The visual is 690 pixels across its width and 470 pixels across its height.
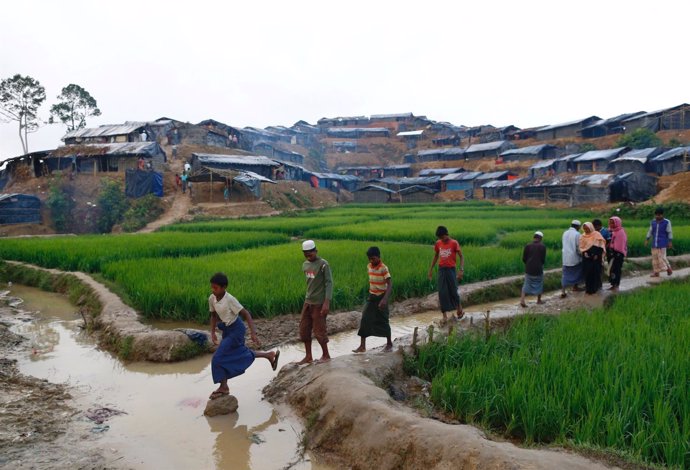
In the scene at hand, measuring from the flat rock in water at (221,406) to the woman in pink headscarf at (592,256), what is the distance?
7076mm

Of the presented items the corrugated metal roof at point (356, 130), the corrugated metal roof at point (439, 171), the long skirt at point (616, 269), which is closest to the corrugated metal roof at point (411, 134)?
the corrugated metal roof at point (356, 130)

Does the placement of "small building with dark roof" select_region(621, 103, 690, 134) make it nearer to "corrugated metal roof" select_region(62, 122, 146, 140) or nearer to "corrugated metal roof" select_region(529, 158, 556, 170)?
"corrugated metal roof" select_region(529, 158, 556, 170)

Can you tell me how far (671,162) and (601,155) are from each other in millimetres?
5225

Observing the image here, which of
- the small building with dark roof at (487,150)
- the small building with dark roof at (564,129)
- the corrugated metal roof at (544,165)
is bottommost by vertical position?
the corrugated metal roof at (544,165)

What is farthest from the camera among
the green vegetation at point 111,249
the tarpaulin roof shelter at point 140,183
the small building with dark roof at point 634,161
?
the small building with dark roof at point 634,161

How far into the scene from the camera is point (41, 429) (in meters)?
4.35

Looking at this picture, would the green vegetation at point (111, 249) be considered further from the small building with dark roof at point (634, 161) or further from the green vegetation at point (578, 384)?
the small building with dark roof at point (634, 161)

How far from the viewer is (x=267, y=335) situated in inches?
292

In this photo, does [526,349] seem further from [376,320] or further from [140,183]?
[140,183]

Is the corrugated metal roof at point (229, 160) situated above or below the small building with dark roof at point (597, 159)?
above

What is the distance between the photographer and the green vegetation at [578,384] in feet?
10.7

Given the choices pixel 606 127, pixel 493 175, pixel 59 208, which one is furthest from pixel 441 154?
pixel 59 208

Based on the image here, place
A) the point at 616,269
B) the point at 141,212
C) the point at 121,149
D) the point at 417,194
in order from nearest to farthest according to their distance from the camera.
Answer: the point at 616,269
the point at 141,212
the point at 121,149
the point at 417,194

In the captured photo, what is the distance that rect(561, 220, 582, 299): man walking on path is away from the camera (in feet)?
29.5
